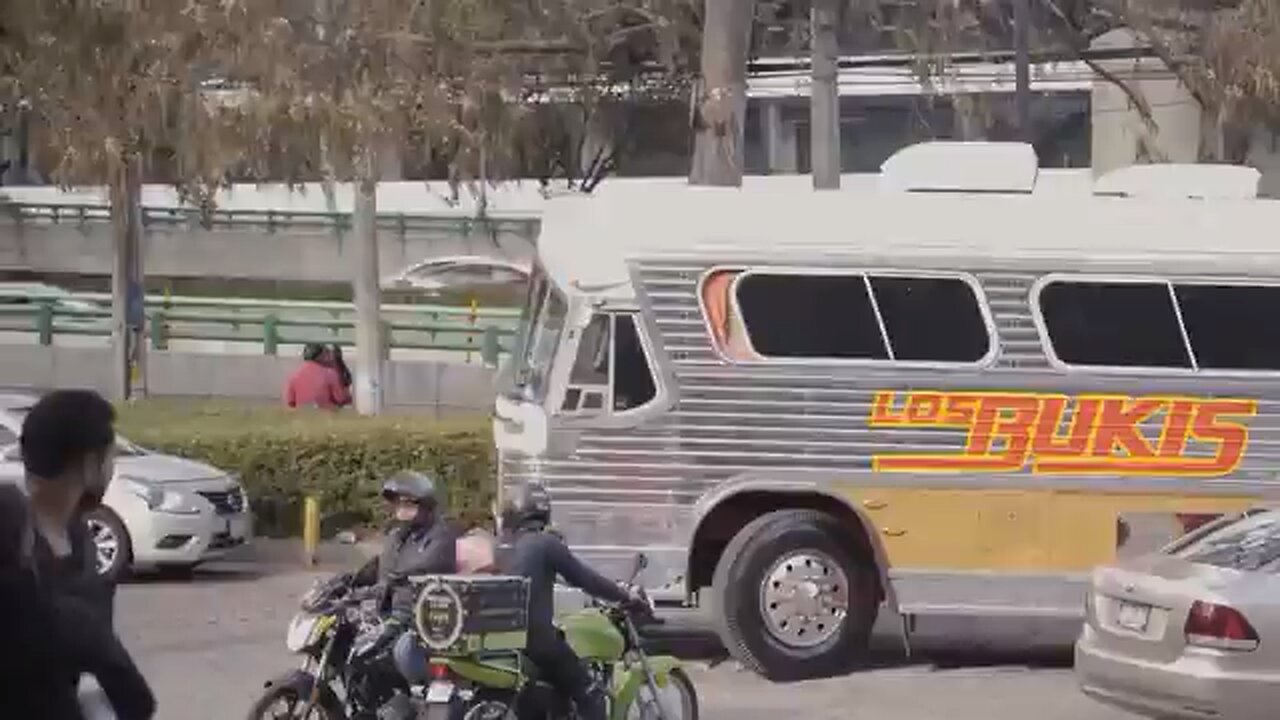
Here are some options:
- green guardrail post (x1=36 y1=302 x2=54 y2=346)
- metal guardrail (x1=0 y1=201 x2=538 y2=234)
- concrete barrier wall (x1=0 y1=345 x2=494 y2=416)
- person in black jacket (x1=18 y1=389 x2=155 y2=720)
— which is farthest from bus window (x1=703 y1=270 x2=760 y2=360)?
metal guardrail (x1=0 y1=201 x2=538 y2=234)

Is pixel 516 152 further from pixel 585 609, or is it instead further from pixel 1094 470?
pixel 585 609

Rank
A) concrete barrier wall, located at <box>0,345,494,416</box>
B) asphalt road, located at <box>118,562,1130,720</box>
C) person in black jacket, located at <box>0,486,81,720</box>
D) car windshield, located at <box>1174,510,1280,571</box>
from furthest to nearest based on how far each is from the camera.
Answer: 1. concrete barrier wall, located at <box>0,345,494,416</box>
2. asphalt road, located at <box>118,562,1130,720</box>
3. car windshield, located at <box>1174,510,1280,571</box>
4. person in black jacket, located at <box>0,486,81,720</box>

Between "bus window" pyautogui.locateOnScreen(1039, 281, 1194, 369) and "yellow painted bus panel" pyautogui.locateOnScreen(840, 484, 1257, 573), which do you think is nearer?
"yellow painted bus panel" pyautogui.locateOnScreen(840, 484, 1257, 573)

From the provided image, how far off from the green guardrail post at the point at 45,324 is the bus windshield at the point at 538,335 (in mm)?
21161

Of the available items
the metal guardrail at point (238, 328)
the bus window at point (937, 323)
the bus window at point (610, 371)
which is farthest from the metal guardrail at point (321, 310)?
the bus window at point (937, 323)

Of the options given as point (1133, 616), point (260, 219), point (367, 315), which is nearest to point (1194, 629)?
point (1133, 616)

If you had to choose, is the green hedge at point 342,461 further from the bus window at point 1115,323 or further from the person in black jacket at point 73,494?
the person in black jacket at point 73,494

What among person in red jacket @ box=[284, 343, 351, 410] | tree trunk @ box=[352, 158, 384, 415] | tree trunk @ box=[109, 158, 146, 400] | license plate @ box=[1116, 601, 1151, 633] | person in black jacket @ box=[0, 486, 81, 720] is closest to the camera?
person in black jacket @ box=[0, 486, 81, 720]

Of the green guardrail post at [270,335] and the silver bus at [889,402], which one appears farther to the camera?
the green guardrail post at [270,335]

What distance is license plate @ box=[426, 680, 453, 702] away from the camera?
9383mm

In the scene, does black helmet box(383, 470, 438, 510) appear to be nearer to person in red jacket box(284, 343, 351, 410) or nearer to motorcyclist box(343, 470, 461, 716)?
motorcyclist box(343, 470, 461, 716)

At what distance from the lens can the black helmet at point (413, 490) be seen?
10125 mm

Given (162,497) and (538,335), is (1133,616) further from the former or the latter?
(162,497)

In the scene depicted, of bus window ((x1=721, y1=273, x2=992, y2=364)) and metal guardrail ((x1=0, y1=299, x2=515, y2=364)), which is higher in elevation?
bus window ((x1=721, y1=273, x2=992, y2=364))
